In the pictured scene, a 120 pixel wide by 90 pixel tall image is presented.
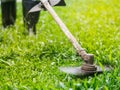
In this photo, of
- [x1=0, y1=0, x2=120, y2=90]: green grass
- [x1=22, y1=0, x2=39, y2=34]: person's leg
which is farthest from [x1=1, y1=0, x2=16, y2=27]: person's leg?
[x1=22, y1=0, x2=39, y2=34]: person's leg

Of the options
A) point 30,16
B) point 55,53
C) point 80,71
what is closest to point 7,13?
point 30,16

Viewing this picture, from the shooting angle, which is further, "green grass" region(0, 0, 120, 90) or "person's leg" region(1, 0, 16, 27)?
"person's leg" region(1, 0, 16, 27)

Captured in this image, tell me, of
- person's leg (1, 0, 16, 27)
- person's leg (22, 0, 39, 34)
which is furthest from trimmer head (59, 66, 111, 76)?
person's leg (1, 0, 16, 27)

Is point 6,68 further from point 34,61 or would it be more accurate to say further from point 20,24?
point 20,24

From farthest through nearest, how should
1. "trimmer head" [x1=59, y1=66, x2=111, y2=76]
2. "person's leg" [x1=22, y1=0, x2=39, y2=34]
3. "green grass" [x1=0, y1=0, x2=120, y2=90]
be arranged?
"person's leg" [x1=22, y1=0, x2=39, y2=34] → "trimmer head" [x1=59, y1=66, x2=111, y2=76] → "green grass" [x1=0, y1=0, x2=120, y2=90]

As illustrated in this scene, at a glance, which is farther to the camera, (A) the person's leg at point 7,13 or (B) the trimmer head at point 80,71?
(A) the person's leg at point 7,13

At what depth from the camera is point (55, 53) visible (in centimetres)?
583

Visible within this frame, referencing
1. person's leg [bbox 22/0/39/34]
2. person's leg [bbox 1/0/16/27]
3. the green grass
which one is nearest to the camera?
the green grass

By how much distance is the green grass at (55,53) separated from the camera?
4418 mm

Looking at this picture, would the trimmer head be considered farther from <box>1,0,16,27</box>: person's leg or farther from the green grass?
<box>1,0,16,27</box>: person's leg

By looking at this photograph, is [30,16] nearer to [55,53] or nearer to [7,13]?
[55,53]

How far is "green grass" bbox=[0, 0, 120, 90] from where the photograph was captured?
4418 millimetres

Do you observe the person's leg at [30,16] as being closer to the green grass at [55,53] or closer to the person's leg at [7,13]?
the green grass at [55,53]

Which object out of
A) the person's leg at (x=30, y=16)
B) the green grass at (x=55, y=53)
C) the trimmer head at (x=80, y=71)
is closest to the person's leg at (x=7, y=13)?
the green grass at (x=55, y=53)
